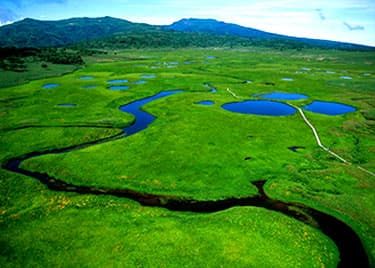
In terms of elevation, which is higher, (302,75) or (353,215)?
(302,75)

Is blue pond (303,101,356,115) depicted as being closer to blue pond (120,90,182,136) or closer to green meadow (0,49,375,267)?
green meadow (0,49,375,267)

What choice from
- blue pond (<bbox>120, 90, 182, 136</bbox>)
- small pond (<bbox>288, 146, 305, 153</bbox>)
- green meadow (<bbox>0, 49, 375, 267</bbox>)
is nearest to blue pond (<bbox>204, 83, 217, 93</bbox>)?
green meadow (<bbox>0, 49, 375, 267</bbox>)

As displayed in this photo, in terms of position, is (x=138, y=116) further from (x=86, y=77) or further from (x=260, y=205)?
(x=86, y=77)

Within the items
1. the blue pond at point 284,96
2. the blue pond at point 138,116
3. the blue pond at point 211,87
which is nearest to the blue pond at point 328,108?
the blue pond at point 284,96

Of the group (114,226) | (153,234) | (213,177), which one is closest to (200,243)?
(153,234)

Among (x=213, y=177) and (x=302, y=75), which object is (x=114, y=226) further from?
(x=302, y=75)

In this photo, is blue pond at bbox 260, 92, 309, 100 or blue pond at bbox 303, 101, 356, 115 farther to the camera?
blue pond at bbox 260, 92, 309, 100

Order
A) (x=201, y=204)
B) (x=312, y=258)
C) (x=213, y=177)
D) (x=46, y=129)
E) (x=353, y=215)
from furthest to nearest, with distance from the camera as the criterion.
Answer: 1. (x=46, y=129)
2. (x=213, y=177)
3. (x=201, y=204)
4. (x=353, y=215)
5. (x=312, y=258)
